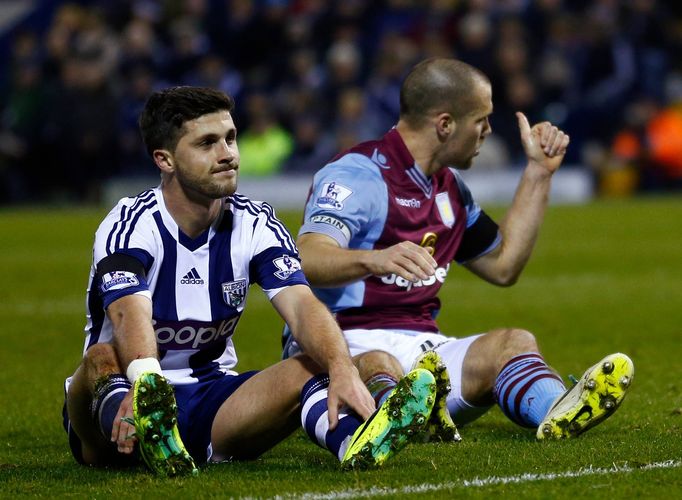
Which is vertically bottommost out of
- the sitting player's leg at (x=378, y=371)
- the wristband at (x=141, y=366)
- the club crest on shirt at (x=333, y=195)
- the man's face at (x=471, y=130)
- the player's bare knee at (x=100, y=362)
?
the sitting player's leg at (x=378, y=371)

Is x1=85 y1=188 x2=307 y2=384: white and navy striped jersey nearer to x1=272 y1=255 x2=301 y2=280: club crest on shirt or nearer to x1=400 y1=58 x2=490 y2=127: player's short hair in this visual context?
x1=272 y1=255 x2=301 y2=280: club crest on shirt

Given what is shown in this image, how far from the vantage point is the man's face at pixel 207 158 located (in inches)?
199

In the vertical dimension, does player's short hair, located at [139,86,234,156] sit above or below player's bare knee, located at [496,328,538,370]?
above

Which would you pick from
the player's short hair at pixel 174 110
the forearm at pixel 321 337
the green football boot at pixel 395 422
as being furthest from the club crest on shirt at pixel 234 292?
the green football boot at pixel 395 422

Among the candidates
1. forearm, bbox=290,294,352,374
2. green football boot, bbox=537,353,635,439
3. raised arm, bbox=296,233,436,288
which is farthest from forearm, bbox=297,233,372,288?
green football boot, bbox=537,353,635,439

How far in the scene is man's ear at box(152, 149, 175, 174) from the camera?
5125 millimetres

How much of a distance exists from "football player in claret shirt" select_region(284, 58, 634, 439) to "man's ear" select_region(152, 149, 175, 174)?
829mm

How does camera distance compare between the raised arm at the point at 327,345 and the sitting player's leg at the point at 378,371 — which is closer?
the raised arm at the point at 327,345

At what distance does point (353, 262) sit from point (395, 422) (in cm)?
107

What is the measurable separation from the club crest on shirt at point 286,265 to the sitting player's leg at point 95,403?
0.66 meters

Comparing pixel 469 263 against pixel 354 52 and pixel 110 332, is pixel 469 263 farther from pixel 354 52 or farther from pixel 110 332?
pixel 354 52

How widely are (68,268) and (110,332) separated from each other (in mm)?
10242

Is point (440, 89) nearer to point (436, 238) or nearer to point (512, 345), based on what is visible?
point (436, 238)

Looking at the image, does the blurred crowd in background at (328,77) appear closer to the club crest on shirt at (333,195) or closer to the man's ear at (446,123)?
the man's ear at (446,123)
